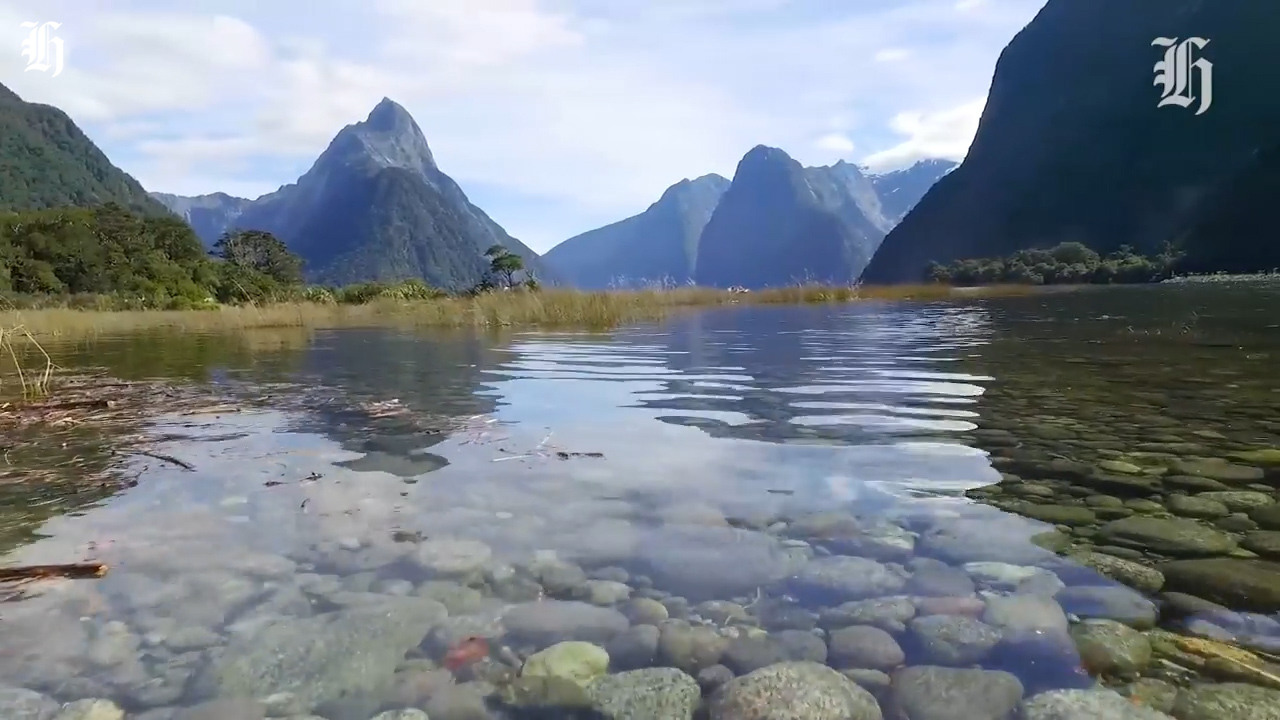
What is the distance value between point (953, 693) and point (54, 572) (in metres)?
2.78

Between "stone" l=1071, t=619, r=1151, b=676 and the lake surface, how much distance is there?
0.03ft

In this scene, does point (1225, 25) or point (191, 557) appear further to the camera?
point (1225, 25)

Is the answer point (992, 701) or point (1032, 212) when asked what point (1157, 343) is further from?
point (1032, 212)

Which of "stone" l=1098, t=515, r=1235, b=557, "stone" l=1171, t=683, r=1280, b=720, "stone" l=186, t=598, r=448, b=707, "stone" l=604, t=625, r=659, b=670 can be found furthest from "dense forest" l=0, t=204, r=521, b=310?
"stone" l=1171, t=683, r=1280, b=720

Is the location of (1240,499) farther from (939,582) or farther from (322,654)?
(322,654)

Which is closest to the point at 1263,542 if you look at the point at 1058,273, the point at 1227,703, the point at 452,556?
the point at 1227,703

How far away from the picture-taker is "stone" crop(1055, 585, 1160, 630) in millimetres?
2156

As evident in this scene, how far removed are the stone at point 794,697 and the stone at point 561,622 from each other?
454 mm

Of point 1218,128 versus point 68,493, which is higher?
point 1218,128

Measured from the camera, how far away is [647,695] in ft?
6.08

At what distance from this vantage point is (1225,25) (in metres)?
101

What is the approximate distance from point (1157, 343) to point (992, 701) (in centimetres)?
1062

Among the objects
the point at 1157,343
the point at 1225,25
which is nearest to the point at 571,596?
the point at 1157,343

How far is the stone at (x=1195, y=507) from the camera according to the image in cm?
307
